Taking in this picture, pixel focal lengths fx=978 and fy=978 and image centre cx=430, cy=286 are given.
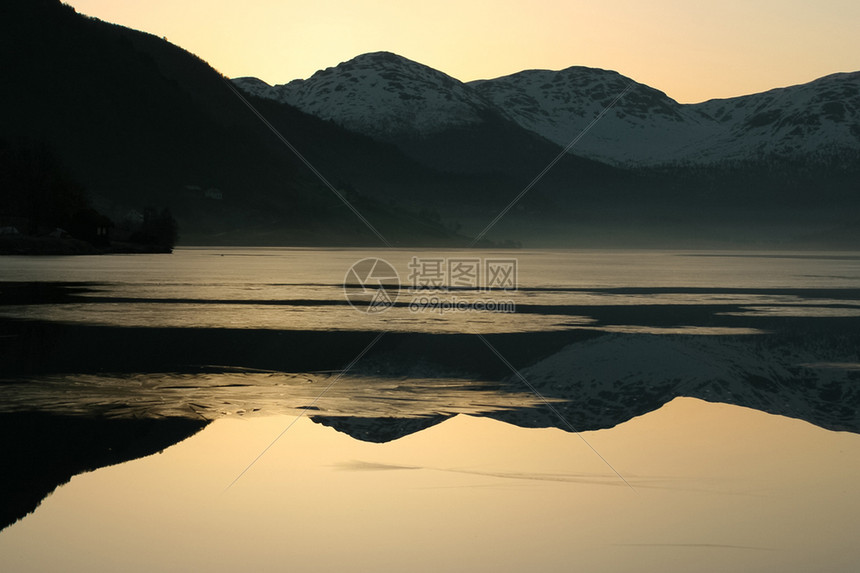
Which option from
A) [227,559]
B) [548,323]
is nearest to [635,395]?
[227,559]

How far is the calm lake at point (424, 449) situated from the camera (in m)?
12.0

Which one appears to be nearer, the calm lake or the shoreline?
the calm lake

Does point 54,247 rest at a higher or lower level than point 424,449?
higher

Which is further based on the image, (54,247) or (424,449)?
(54,247)

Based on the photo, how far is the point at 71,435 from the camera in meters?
17.4

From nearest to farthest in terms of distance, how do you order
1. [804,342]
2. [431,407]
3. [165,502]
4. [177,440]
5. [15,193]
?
→ [165,502] < [177,440] < [431,407] < [804,342] < [15,193]

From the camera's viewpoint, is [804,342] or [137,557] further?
[804,342]

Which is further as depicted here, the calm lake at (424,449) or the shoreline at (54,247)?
the shoreline at (54,247)

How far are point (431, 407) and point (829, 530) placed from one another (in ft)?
32.1

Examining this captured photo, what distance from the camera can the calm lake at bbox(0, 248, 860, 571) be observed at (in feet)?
39.2

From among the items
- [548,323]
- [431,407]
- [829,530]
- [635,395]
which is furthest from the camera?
[548,323]

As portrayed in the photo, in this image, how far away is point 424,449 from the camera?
17078 mm

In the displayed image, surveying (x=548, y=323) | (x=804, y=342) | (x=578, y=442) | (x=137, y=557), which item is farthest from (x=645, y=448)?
(x=548, y=323)

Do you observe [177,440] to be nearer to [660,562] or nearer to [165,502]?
[165,502]
